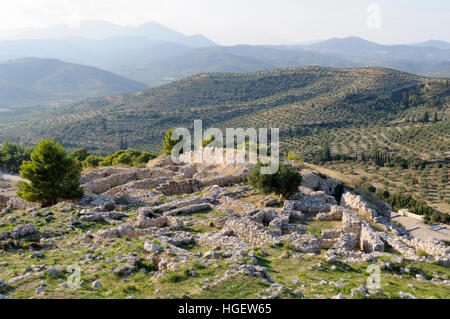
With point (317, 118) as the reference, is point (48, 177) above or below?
above

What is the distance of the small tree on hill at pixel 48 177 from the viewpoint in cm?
1986

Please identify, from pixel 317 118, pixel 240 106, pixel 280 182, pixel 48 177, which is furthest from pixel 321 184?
pixel 240 106

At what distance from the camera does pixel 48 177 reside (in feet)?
65.8

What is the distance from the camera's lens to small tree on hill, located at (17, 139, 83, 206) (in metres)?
19.9

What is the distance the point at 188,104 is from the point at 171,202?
136 meters

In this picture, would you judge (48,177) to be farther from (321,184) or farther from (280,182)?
(321,184)

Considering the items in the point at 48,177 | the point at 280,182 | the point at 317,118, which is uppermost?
the point at 48,177

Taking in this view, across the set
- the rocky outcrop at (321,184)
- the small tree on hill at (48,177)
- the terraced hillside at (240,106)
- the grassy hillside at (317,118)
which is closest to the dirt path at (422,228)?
the rocky outcrop at (321,184)

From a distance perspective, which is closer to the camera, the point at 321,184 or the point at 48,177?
the point at 48,177

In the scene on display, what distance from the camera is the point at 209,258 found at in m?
11.8

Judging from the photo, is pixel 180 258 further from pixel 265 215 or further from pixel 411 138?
pixel 411 138

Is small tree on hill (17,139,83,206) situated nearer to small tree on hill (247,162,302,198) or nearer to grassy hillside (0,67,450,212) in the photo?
small tree on hill (247,162,302,198)
